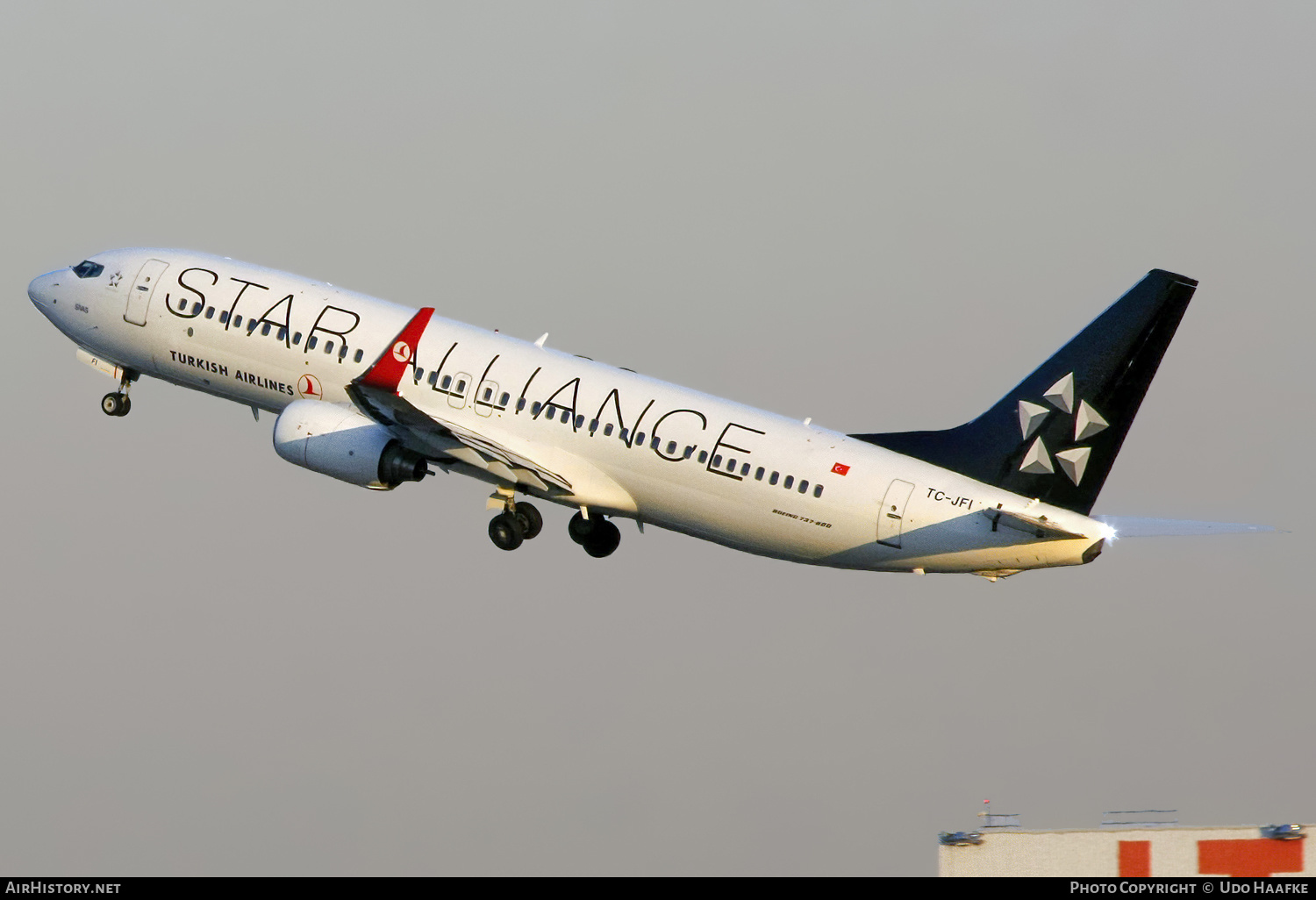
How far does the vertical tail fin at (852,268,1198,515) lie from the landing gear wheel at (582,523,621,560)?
11.5m

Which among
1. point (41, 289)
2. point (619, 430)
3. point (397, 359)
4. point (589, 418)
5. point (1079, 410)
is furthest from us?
point (41, 289)

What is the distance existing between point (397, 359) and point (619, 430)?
6256mm

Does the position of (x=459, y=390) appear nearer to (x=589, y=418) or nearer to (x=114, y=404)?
(x=589, y=418)

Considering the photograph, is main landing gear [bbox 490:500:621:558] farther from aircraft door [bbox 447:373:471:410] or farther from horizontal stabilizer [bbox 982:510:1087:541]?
horizontal stabilizer [bbox 982:510:1087:541]

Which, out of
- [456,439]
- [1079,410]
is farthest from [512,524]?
[1079,410]

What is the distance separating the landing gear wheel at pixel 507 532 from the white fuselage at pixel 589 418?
3.83 ft

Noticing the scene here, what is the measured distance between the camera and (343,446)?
51.3 meters

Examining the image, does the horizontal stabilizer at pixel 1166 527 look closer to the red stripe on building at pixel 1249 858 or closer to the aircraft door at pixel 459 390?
the red stripe on building at pixel 1249 858

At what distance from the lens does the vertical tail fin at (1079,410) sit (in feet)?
149

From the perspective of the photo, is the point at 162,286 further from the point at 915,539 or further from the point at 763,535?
the point at 915,539

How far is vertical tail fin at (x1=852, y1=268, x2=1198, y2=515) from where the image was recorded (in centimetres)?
4544

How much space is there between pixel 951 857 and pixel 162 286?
2658 centimetres

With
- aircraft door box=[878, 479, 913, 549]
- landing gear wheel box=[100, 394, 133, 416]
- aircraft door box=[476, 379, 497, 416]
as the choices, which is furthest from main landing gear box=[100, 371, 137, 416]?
aircraft door box=[878, 479, 913, 549]
